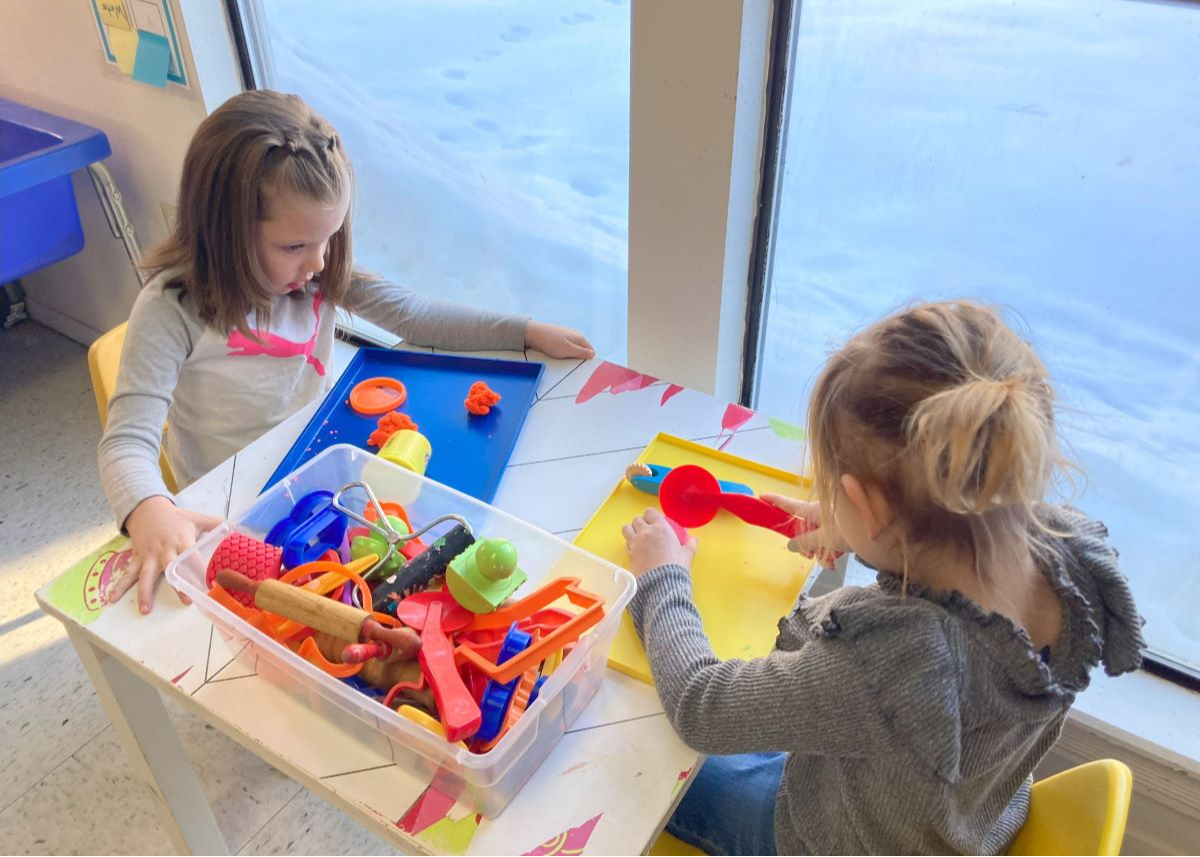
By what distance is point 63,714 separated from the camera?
3.56 ft

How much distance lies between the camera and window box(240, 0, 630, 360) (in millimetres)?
1111

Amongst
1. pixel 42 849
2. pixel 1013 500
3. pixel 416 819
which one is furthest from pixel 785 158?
pixel 42 849

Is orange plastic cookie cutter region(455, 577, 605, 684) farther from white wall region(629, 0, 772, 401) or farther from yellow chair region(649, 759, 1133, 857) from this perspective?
white wall region(629, 0, 772, 401)

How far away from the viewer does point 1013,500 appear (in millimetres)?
481

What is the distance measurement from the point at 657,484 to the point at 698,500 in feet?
0.12

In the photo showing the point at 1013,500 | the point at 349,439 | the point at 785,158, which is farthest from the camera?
the point at 785,158

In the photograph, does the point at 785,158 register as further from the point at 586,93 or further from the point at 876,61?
the point at 586,93

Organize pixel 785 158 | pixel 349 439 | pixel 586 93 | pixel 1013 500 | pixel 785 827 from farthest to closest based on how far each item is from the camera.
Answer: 1. pixel 586 93
2. pixel 785 158
3. pixel 349 439
4. pixel 785 827
5. pixel 1013 500

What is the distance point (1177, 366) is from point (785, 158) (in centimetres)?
43

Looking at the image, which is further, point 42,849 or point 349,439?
point 349,439

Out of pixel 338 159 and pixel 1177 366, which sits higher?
pixel 338 159

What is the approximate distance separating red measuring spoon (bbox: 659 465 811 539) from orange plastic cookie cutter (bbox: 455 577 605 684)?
14 cm

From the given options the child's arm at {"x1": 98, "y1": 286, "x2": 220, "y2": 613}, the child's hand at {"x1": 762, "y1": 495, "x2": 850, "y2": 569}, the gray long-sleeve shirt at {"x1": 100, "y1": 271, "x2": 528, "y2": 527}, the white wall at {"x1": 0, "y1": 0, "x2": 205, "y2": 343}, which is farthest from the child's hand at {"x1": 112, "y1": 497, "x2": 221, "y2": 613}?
the white wall at {"x1": 0, "y1": 0, "x2": 205, "y2": 343}

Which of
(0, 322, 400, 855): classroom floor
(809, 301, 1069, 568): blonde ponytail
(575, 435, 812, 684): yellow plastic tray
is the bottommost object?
(0, 322, 400, 855): classroom floor
